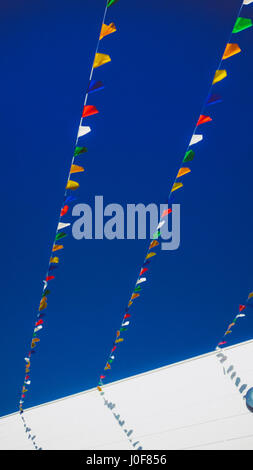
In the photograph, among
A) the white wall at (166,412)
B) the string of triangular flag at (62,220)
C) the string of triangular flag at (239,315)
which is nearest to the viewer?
the string of triangular flag at (62,220)

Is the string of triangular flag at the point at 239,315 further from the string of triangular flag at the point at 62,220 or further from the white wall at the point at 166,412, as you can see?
the string of triangular flag at the point at 62,220

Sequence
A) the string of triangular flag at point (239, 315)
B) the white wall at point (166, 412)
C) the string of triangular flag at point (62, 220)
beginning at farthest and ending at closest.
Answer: the string of triangular flag at point (239, 315), the white wall at point (166, 412), the string of triangular flag at point (62, 220)

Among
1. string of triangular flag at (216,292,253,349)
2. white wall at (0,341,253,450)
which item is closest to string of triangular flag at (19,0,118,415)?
white wall at (0,341,253,450)

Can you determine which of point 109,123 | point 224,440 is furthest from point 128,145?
point 224,440

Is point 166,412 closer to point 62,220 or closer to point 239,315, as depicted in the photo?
point 239,315

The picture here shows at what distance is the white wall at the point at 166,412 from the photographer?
3078mm

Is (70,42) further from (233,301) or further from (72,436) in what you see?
(72,436)

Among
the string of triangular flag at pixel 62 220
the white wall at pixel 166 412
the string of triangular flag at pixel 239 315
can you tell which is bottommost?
the white wall at pixel 166 412

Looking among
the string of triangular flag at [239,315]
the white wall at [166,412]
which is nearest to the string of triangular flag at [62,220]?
the white wall at [166,412]

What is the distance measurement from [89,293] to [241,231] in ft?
5.85

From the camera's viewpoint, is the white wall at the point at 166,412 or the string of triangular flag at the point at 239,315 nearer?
the white wall at the point at 166,412

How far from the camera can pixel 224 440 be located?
2988 mm

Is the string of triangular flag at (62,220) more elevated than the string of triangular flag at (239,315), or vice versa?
the string of triangular flag at (62,220)

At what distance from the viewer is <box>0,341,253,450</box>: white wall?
3078 mm
